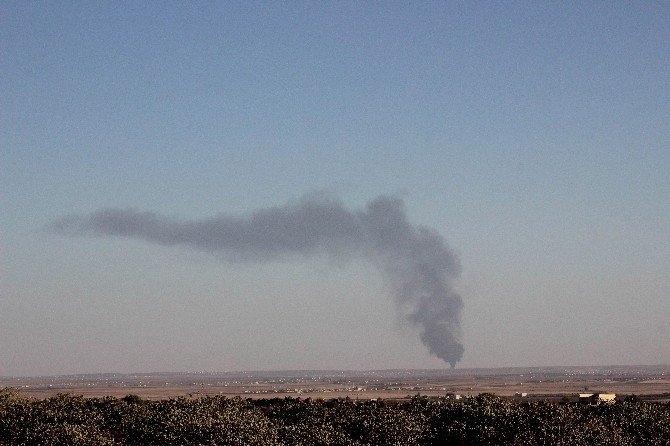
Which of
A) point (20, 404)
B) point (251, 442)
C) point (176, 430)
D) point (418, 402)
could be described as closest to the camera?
point (251, 442)

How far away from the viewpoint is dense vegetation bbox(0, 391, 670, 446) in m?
81.3

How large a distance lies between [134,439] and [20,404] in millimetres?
20668

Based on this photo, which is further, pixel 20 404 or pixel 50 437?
pixel 20 404

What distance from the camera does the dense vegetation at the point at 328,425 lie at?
8131cm

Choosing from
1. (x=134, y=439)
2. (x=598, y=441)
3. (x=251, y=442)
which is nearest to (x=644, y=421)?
(x=598, y=441)

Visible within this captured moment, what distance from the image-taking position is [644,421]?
94062 mm

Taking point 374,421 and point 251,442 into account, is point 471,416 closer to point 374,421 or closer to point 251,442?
point 374,421

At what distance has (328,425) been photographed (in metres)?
88.9

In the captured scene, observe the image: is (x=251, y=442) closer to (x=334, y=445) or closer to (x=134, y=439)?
(x=334, y=445)

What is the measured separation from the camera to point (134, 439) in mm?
87688

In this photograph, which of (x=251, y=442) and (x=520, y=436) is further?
(x=520, y=436)

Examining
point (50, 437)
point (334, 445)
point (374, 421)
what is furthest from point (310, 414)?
point (50, 437)

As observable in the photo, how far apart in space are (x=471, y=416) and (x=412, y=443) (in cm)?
1111

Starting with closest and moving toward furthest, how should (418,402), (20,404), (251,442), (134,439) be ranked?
(251,442)
(134,439)
(20,404)
(418,402)
